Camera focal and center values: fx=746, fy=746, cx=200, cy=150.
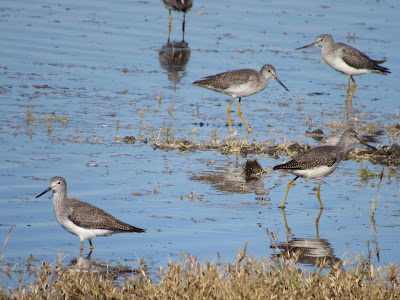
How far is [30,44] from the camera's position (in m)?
19.7

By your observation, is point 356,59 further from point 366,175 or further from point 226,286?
point 226,286

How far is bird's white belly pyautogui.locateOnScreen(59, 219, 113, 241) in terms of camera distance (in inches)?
334

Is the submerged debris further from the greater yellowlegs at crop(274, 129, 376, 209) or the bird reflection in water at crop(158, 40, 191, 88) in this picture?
the bird reflection in water at crop(158, 40, 191, 88)

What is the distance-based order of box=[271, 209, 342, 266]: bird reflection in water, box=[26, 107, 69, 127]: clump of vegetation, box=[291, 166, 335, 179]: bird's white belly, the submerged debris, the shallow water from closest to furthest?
box=[271, 209, 342, 266]: bird reflection in water < the shallow water < box=[291, 166, 335, 179]: bird's white belly < the submerged debris < box=[26, 107, 69, 127]: clump of vegetation

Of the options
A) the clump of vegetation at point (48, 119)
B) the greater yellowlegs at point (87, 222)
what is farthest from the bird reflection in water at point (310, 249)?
the clump of vegetation at point (48, 119)

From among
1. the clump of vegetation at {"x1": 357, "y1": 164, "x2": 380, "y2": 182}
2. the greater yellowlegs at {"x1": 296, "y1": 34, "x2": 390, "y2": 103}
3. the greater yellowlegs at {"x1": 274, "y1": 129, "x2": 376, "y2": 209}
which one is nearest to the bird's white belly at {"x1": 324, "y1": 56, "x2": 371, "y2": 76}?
the greater yellowlegs at {"x1": 296, "y1": 34, "x2": 390, "y2": 103}

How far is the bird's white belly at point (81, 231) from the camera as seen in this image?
27.9 ft

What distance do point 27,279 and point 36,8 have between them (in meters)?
18.3

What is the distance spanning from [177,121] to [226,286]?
8.31 m

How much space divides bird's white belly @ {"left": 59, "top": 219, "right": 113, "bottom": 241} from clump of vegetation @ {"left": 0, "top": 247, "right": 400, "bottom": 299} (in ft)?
5.70

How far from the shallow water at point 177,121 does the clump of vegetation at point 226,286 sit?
1171mm

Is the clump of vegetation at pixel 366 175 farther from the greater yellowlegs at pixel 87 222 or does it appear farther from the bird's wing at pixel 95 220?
the bird's wing at pixel 95 220

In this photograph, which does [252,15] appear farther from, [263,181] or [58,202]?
[58,202]

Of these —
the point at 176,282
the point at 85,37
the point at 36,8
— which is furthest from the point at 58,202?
the point at 36,8
